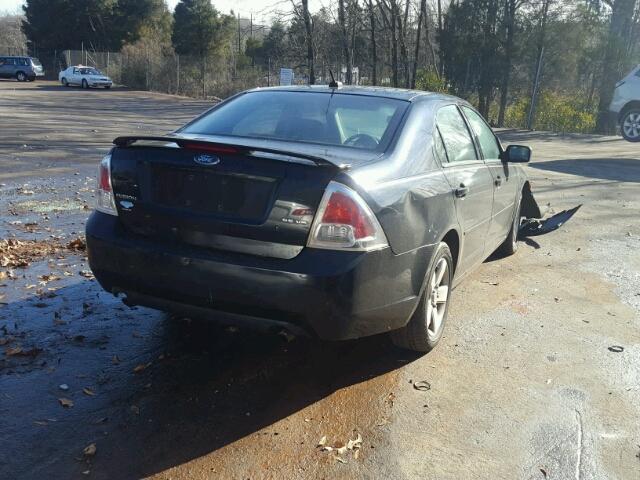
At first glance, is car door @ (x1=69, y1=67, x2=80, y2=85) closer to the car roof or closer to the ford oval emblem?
the car roof

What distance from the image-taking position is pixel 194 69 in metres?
41.4

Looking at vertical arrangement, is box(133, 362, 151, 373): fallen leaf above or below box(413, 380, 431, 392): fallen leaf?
above

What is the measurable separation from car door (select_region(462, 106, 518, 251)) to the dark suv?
4676 cm

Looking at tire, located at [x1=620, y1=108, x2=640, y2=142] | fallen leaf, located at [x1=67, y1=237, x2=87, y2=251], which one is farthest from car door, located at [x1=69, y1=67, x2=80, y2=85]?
fallen leaf, located at [x1=67, y1=237, x2=87, y2=251]

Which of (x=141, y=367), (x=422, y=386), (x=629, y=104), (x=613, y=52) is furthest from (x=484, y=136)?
(x=613, y=52)

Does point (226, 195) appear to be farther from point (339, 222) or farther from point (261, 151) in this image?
point (339, 222)

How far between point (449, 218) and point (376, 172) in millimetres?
813

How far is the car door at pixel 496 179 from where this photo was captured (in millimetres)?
4938

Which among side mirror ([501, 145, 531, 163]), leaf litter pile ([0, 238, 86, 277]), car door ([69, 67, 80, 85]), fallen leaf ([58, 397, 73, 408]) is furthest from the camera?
car door ([69, 67, 80, 85])

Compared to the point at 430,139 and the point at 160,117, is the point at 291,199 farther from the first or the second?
the point at 160,117

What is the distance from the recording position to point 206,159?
3.10 m

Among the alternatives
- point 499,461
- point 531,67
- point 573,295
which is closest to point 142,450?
point 499,461

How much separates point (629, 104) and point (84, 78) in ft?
115

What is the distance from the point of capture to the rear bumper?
2945mm
